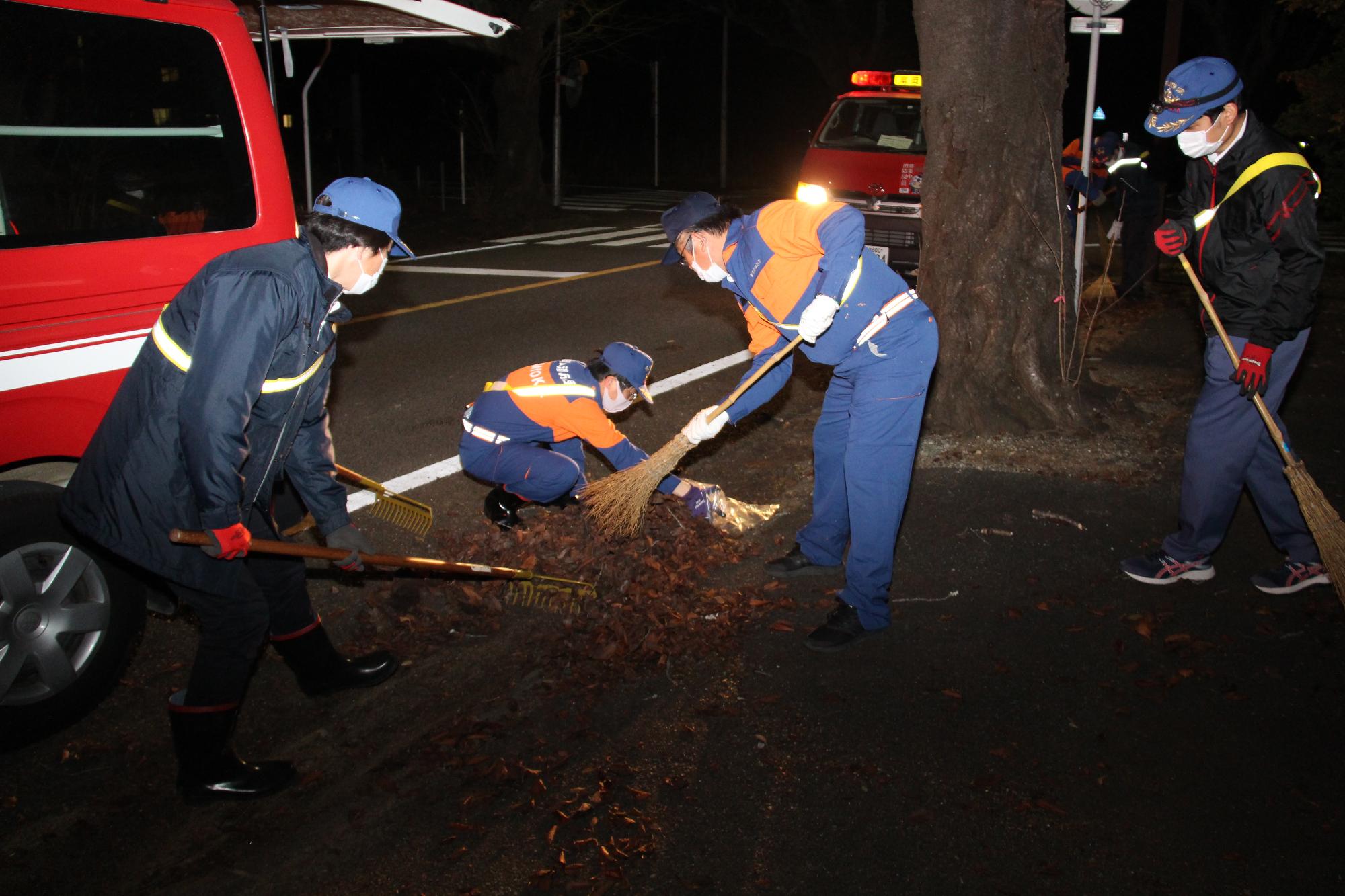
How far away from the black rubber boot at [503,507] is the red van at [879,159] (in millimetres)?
5896

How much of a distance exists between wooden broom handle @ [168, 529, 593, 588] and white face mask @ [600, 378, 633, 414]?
1054 mm

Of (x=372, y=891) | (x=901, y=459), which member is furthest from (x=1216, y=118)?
(x=372, y=891)

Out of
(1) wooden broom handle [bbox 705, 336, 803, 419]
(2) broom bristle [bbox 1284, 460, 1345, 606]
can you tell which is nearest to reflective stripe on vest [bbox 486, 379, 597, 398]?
(1) wooden broom handle [bbox 705, 336, 803, 419]

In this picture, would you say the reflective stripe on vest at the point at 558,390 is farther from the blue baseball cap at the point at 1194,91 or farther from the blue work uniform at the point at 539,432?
the blue baseball cap at the point at 1194,91

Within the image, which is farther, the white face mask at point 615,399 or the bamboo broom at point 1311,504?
the white face mask at point 615,399

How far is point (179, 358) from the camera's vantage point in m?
2.86

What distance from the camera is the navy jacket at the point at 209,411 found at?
278 cm

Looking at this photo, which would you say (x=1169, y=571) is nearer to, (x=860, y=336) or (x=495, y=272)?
(x=860, y=336)

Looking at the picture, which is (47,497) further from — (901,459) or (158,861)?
→ (901,459)

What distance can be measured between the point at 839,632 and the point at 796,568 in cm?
67

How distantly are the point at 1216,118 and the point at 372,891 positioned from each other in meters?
4.14

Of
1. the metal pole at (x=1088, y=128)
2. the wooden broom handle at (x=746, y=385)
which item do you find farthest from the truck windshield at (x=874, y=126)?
the wooden broom handle at (x=746, y=385)

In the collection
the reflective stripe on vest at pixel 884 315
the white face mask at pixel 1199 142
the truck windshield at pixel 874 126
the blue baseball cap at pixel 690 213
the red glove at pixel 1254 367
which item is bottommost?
the red glove at pixel 1254 367

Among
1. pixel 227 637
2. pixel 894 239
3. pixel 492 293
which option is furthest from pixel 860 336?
pixel 492 293
